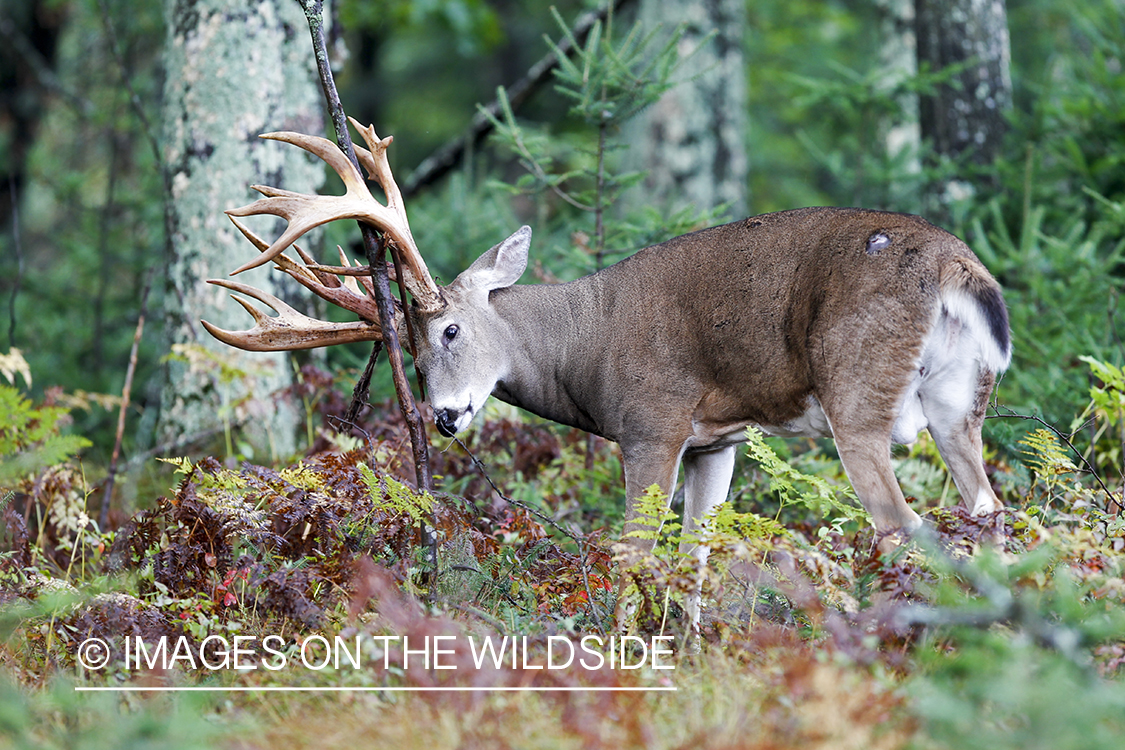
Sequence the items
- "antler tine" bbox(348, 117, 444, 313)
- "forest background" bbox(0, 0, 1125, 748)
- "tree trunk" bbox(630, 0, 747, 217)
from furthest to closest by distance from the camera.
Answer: "tree trunk" bbox(630, 0, 747, 217) < "antler tine" bbox(348, 117, 444, 313) < "forest background" bbox(0, 0, 1125, 748)

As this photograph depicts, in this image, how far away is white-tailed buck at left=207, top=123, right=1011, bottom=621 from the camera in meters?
4.42

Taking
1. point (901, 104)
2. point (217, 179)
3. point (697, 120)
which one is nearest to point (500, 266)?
point (217, 179)

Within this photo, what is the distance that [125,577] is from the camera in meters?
4.64

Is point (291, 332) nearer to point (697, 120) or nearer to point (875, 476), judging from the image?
point (875, 476)

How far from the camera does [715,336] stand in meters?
5.05

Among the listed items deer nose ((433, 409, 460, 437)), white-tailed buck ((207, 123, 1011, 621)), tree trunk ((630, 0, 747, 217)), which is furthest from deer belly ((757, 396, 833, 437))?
tree trunk ((630, 0, 747, 217))

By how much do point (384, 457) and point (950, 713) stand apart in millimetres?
3594

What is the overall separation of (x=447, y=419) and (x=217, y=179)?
9.49 feet

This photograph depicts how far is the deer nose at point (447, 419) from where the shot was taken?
5.40 metres

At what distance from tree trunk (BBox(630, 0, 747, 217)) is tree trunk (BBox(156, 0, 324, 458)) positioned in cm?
467

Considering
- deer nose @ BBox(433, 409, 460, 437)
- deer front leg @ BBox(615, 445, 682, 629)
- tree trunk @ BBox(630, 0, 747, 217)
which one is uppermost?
tree trunk @ BBox(630, 0, 747, 217)

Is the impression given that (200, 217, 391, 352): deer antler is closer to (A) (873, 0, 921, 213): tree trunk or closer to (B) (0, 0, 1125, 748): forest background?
(B) (0, 0, 1125, 748): forest background

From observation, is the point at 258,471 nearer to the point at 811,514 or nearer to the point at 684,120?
the point at 811,514

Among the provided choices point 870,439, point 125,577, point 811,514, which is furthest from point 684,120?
point 125,577
